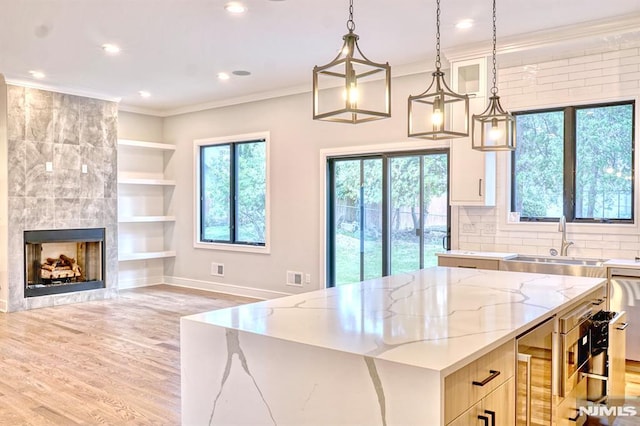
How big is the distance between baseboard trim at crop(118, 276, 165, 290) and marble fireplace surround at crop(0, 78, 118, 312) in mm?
634

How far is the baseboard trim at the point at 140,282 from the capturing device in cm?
819

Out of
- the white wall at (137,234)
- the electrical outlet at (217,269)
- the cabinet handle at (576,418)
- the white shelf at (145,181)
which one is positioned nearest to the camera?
the cabinet handle at (576,418)

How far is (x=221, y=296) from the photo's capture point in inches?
295

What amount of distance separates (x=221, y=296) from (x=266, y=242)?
105 centimetres

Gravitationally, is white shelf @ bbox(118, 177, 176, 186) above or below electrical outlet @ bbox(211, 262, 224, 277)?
above

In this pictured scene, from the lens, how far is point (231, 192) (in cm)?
786

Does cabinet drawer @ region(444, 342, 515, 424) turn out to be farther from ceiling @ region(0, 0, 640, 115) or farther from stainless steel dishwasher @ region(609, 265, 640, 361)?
ceiling @ region(0, 0, 640, 115)

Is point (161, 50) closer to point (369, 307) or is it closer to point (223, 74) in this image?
point (223, 74)

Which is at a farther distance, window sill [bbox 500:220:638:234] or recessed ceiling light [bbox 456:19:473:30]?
window sill [bbox 500:220:638:234]

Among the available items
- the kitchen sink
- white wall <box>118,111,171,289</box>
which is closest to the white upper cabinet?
the kitchen sink

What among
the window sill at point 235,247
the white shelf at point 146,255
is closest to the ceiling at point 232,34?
the window sill at point 235,247

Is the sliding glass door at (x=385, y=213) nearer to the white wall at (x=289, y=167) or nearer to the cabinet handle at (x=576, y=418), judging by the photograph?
the white wall at (x=289, y=167)

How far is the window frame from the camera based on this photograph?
7277 mm

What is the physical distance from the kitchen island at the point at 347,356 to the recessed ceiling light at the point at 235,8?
2.65 m
